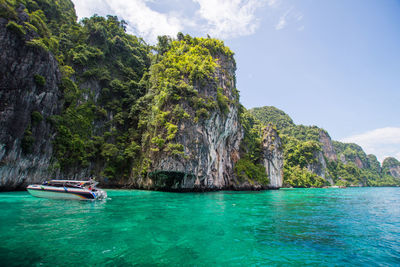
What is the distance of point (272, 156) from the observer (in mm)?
43844

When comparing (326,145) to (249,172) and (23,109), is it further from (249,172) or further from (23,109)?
(23,109)

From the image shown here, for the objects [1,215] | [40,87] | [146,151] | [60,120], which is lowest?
[1,215]

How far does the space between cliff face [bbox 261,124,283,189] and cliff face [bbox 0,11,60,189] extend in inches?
1509

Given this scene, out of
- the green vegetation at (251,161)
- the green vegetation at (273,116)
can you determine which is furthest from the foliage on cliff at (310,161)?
the green vegetation at (251,161)

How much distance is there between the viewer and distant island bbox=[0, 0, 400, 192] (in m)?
17.6

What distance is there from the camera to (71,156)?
23.2 m

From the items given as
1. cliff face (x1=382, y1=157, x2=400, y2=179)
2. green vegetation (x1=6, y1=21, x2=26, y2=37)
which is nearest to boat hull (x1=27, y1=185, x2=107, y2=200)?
green vegetation (x1=6, y1=21, x2=26, y2=37)

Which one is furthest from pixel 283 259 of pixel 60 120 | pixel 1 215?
pixel 60 120

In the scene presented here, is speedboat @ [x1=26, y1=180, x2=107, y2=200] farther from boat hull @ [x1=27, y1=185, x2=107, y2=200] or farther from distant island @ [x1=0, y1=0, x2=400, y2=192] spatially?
distant island @ [x1=0, y1=0, x2=400, y2=192]

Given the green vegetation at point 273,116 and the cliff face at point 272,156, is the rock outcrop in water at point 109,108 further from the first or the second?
the green vegetation at point 273,116

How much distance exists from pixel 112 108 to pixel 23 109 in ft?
43.1

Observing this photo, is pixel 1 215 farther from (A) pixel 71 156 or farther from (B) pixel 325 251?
(A) pixel 71 156

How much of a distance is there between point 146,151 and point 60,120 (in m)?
10.2

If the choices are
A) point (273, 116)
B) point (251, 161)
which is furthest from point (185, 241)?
point (273, 116)
